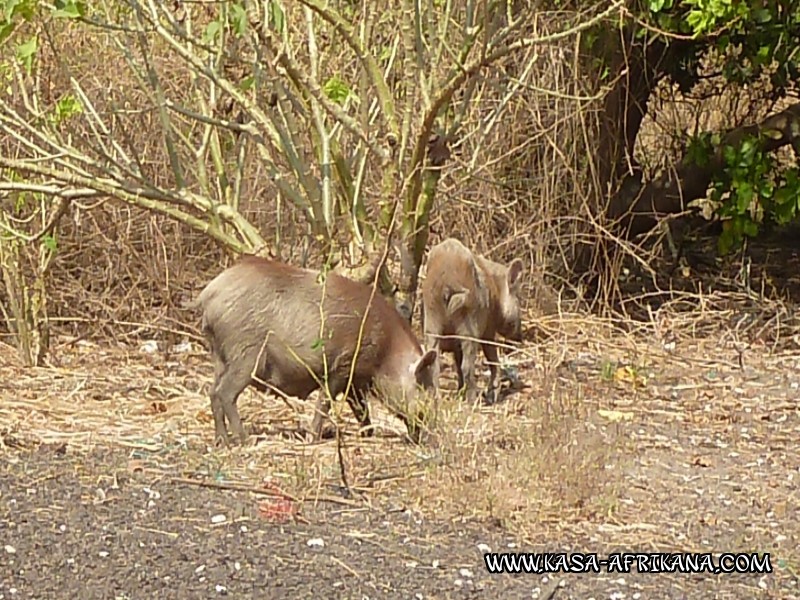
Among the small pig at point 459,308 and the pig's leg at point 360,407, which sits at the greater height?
the small pig at point 459,308

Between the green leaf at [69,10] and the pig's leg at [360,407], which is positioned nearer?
the green leaf at [69,10]

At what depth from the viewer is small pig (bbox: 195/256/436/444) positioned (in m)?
6.69

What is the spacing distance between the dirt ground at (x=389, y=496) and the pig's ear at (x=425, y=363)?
0.93 ft

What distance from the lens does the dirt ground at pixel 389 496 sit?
4.90 meters

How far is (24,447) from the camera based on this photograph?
6.61m

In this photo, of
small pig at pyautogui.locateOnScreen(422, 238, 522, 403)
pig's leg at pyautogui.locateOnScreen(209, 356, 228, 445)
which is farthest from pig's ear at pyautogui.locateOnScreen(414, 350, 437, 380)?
small pig at pyautogui.locateOnScreen(422, 238, 522, 403)

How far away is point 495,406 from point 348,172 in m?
1.51

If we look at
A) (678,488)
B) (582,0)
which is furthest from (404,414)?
(582,0)

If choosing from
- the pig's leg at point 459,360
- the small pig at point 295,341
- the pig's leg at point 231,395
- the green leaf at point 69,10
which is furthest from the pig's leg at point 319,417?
the green leaf at point 69,10

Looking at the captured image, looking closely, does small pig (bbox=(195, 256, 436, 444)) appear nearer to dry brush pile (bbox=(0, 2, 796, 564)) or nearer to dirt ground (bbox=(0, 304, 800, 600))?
dirt ground (bbox=(0, 304, 800, 600))

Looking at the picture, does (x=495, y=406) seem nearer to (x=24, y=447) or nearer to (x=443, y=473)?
(x=443, y=473)

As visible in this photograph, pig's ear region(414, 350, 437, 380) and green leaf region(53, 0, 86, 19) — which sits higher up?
green leaf region(53, 0, 86, 19)

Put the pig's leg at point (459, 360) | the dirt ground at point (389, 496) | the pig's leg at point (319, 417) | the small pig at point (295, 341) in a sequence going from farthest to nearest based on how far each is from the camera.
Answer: the pig's leg at point (459, 360) → the pig's leg at point (319, 417) → the small pig at point (295, 341) → the dirt ground at point (389, 496)

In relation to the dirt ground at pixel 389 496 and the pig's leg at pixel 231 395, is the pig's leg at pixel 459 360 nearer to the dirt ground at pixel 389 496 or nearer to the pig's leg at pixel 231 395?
the dirt ground at pixel 389 496
